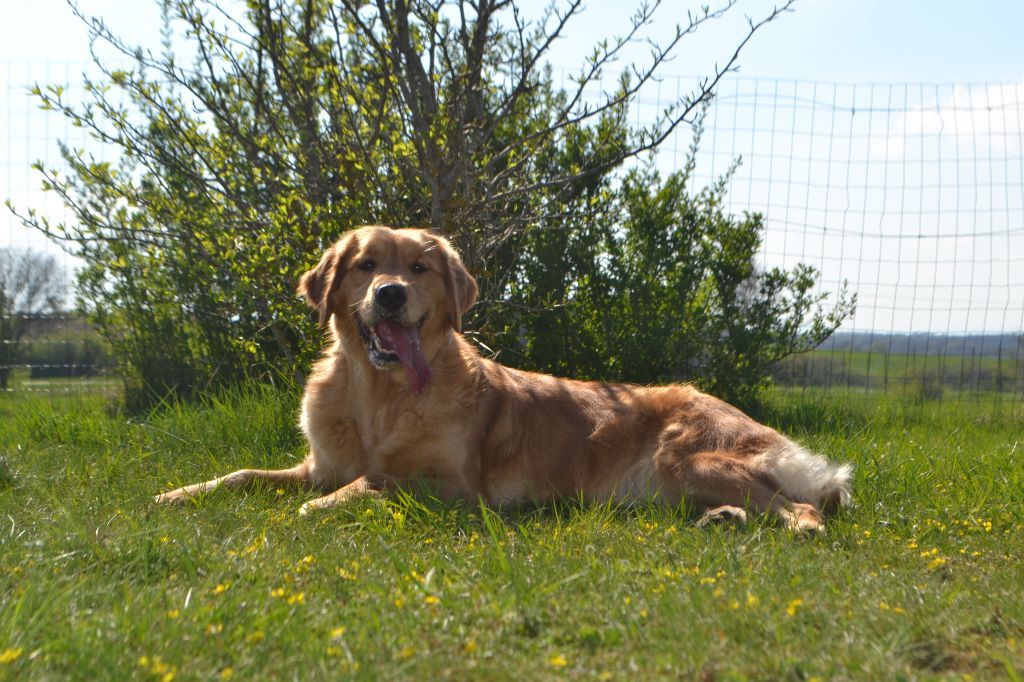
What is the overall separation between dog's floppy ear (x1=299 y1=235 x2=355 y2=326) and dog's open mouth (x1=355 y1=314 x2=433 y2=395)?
0.62 ft

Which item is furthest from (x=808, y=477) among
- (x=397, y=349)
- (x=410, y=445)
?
(x=397, y=349)

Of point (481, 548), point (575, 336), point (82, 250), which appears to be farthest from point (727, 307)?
point (82, 250)

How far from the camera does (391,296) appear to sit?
405 cm

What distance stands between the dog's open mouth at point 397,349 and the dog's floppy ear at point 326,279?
0.62 feet

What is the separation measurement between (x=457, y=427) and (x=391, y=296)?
2.25ft

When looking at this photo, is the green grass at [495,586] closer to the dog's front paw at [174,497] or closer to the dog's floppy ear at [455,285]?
the dog's front paw at [174,497]

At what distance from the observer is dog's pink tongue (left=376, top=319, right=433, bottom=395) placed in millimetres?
4199

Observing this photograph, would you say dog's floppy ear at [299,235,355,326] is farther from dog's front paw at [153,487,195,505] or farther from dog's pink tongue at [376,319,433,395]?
dog's front paw at [153,487,195,505]

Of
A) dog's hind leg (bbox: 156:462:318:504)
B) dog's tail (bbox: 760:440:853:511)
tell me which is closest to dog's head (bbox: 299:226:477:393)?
dog's hind leg (bbox: 156:462:318:504)

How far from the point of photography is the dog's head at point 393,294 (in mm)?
4117

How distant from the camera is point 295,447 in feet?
16.9

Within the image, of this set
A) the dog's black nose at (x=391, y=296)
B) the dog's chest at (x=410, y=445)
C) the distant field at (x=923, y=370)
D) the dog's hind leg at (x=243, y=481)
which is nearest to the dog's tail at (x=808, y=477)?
the dog's chest at (x=410, y=445)

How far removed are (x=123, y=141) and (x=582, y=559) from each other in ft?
12.6

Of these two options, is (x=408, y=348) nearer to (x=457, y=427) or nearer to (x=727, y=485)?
(x=457, y=427)
